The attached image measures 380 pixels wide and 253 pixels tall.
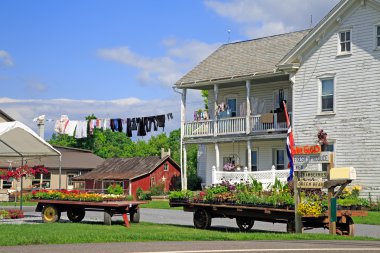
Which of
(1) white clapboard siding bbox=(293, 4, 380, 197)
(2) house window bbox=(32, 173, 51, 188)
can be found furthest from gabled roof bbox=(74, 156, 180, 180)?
(1) white clapboard siding bbox=(293, 4, 380, 197)

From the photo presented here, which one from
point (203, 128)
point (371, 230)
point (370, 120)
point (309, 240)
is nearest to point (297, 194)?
point (309, 240)

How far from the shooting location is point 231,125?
39250 millimetres

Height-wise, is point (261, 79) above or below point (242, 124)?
above

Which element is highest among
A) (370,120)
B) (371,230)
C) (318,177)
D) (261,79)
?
(261,79)

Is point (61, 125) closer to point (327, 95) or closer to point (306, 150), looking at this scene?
point (327, 95)

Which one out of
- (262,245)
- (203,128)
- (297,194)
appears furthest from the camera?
(203,128)

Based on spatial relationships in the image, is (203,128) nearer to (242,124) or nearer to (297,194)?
(242,124)

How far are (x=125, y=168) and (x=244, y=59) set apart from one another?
1898cm

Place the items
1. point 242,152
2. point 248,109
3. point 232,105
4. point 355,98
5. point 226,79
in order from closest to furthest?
point 355,98 < point 248,109 < point 226,79 < point 242,152 < point 232,105

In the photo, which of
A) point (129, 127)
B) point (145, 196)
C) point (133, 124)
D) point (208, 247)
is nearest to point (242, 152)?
point (145, 196)

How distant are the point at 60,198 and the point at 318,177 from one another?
32.4 ft

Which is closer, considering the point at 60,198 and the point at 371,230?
the point at 371,230

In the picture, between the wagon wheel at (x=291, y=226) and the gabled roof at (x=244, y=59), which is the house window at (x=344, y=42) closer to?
the gabled roof at (x=244, y=59)

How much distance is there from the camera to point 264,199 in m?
19.8
